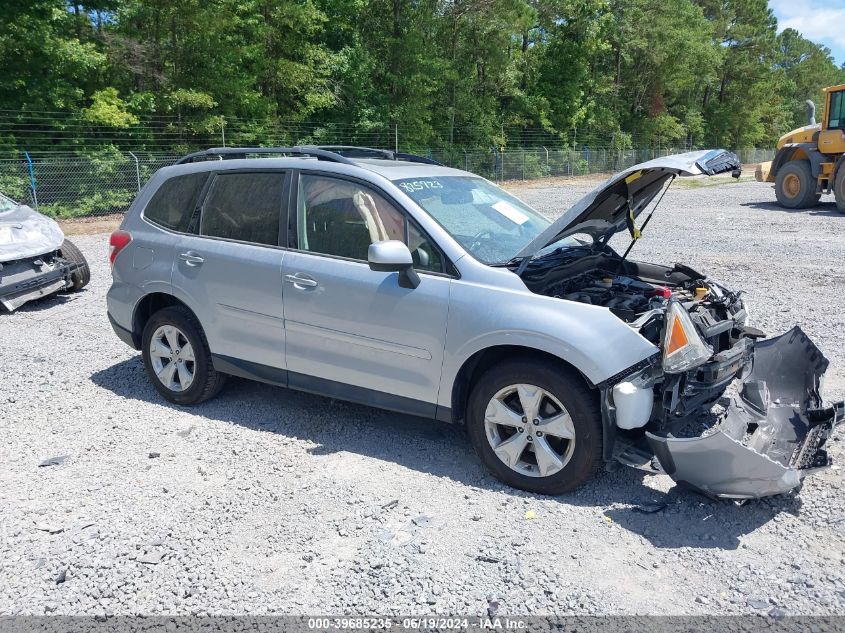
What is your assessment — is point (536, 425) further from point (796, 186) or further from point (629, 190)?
point (796, 186)

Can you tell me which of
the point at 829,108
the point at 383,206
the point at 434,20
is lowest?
the point at 383,206

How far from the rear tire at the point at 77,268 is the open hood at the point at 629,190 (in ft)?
23.2

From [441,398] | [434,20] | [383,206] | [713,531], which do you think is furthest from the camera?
[434,20]

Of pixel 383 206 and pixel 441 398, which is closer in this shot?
pixel 441 398

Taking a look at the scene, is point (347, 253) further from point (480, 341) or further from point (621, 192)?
point (621, 192)

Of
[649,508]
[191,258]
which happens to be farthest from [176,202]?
[649,508]

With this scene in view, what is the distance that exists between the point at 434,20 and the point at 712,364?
32.4 meters

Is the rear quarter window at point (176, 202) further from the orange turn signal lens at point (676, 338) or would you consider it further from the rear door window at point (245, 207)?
the orange turn signal lens at point (676, 338)

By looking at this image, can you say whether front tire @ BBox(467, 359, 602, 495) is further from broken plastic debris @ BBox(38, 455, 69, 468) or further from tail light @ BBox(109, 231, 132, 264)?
tail light @ BBox(109, 231, 132, 264)

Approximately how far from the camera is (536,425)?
3617 mm

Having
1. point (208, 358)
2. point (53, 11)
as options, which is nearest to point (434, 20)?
point (53, 11)

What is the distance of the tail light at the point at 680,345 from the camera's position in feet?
11.3

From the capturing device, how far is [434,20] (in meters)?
32.5

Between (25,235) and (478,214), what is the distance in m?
6.36
